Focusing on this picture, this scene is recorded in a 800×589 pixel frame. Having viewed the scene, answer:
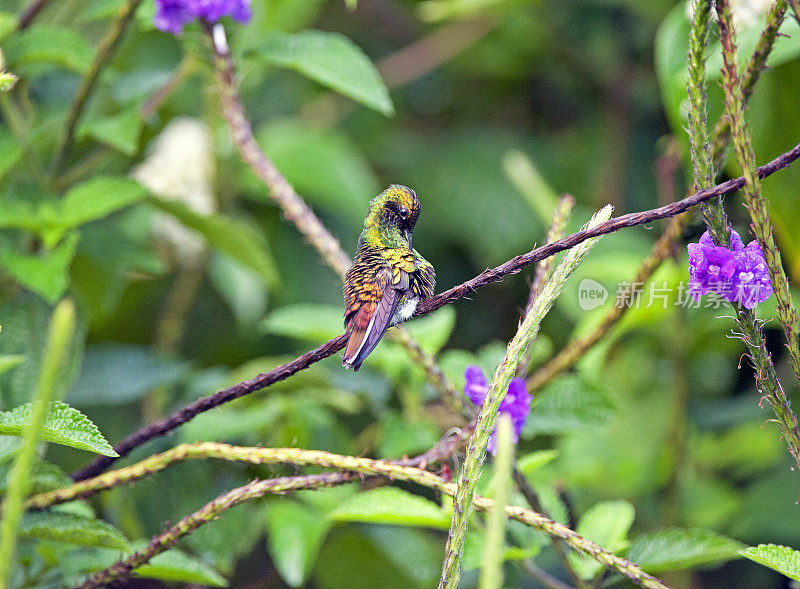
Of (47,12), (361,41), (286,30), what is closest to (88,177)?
(47,12)

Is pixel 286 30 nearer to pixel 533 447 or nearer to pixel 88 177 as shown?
pixel 88 177

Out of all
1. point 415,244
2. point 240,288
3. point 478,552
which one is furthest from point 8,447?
point 415,244

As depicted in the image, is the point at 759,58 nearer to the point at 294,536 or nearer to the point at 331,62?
the point at 331,62

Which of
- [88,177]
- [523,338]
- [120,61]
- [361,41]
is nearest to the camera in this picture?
[523,338]

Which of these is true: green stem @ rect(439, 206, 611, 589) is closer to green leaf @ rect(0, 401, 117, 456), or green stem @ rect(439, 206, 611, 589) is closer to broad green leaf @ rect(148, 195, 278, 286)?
green leaf @ rect(0, 401, 117, 456)

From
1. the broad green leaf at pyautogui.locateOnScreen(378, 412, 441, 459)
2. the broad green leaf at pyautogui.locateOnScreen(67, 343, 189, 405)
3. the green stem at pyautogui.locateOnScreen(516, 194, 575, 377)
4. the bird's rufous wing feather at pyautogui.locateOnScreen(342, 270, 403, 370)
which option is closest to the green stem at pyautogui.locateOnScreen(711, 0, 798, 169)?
the green stem at pyautogui.locateOnScreen(516, 194, 575, 377)

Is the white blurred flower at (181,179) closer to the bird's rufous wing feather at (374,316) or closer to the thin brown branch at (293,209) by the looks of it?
the thin brown branch at (293,209)
